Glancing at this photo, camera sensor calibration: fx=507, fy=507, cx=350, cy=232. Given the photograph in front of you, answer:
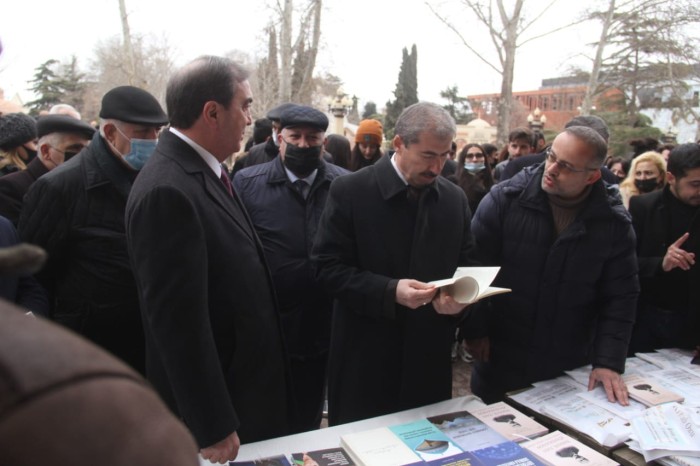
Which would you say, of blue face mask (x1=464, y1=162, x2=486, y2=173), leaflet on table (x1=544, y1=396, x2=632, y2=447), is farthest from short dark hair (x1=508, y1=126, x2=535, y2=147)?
leaflet on table (x1=544, y1=396, x2=632, y2=447)

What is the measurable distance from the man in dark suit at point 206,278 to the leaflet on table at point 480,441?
63 cm

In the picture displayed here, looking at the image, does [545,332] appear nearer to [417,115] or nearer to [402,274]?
[402,274]

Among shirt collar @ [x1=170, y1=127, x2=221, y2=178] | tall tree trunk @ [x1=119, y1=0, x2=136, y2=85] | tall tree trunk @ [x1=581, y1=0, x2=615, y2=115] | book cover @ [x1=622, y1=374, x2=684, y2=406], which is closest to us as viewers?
shirt collar @ [x1=170, y1=127, x2=221, y2=178]

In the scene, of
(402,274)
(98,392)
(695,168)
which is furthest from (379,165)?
(98,392)

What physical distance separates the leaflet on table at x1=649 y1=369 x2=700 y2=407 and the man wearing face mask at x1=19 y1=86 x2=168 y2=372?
2.41 m

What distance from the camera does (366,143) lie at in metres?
4.99

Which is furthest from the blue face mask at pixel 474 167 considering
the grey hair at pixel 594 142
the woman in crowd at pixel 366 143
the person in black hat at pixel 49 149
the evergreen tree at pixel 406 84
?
the evergreen tree at pixel 406 84

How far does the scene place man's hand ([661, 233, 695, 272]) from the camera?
2.78m

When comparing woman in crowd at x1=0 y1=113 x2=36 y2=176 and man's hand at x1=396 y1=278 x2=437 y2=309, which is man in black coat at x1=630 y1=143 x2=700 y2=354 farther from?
woman in crowd at x1=0 y1=113 x2=36 y2=176

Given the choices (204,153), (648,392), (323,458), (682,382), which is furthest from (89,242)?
(682,382)

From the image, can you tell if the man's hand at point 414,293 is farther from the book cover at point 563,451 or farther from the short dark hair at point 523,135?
the short dark hair at point 523,135

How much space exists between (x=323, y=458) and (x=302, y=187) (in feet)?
6.09

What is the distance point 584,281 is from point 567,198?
42 cm

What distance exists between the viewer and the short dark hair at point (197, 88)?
1743 millimetres
